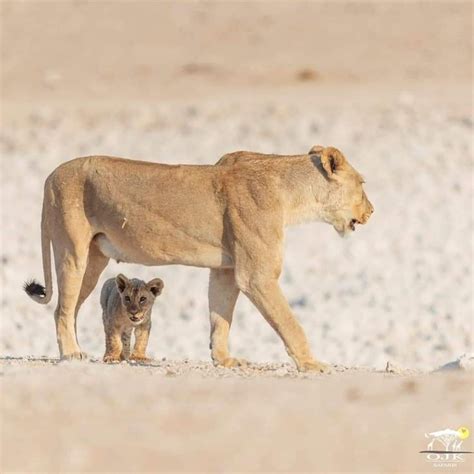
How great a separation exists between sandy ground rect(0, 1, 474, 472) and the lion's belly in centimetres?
77

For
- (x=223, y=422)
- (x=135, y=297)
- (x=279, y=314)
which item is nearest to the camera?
(x=223, y=422)

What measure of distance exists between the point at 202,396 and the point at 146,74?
24182 millimetres

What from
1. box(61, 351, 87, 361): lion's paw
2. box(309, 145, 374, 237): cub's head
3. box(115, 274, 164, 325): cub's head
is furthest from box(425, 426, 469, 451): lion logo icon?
box(115, 274, 164, 325): cub's head

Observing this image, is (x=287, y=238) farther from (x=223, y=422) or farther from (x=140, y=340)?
(x=223, y=422)

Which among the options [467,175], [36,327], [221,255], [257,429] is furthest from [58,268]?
[467,175]

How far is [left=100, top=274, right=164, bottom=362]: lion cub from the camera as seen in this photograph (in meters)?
13.4

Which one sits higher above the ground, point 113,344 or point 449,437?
point 113,344

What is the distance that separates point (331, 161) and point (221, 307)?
52.8 inches

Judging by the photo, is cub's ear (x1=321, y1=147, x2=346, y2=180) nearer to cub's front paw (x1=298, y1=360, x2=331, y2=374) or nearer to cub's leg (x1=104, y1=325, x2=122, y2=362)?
cub's front paw (x1=298, y1=360, x2=331, y2=374)

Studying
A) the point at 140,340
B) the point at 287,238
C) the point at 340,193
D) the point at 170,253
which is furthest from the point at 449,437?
the point at 287,238

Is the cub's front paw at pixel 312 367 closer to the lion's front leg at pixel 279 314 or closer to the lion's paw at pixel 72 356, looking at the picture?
the lion's front leg at pixel 279 314

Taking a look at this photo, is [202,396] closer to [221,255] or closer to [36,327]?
[221,255]

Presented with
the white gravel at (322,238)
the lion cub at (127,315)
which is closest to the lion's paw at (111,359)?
the lion cub at (127,315)

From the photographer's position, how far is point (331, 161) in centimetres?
1321
